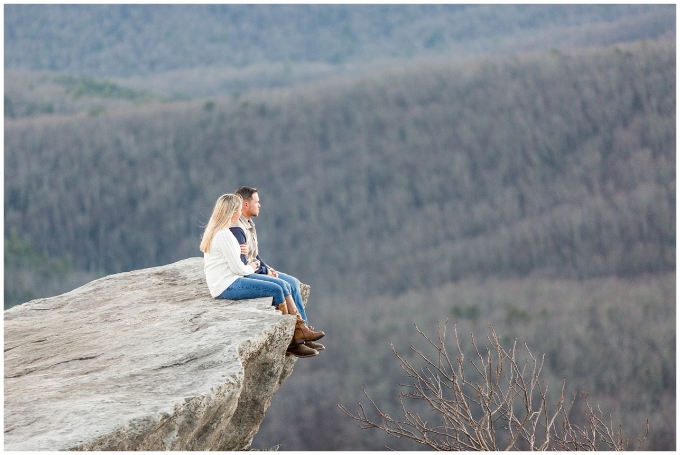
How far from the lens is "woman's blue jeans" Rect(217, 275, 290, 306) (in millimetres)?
7336

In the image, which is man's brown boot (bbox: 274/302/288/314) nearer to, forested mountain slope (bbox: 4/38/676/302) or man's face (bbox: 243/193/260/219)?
man's face (bbox: 243/193/260/219)

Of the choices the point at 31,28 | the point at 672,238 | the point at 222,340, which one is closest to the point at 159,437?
the point at 222,340

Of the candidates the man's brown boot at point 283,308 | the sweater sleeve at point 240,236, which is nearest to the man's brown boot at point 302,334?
the man's brown boot at point 283,308

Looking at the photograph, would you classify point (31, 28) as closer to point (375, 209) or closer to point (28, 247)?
point (28, 247)

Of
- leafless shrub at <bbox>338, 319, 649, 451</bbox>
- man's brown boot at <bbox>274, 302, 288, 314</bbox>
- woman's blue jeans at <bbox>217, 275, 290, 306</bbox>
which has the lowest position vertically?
leafless shrub at <bbox>338, 319, 649, 451</bbox>

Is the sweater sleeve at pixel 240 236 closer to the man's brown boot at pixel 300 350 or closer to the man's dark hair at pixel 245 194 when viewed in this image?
the man's dark hair at pixel 245 194

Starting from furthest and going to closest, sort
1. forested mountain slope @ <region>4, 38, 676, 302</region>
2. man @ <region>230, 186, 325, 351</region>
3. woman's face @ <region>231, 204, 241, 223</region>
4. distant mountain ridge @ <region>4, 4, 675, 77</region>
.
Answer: distant mountain ridge @ <region>4, 4, 675, 77</region> → forested mountain slope @ <region>4, 38, 676, 302</region> → man @ <region>230, 186, 325, 351</region> → woman's face @ <region>231, 204, 241, 223</region>

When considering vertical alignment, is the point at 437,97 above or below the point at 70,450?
above

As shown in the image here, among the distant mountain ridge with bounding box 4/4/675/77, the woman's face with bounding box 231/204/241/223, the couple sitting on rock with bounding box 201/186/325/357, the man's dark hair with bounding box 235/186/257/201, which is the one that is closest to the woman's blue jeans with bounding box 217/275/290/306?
the couple sitting on rock with bounding box 201/186/325/357

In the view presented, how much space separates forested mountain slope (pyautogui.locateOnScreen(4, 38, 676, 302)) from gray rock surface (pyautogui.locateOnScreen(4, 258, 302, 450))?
86.7 ft

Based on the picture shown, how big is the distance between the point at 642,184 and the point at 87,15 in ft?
157

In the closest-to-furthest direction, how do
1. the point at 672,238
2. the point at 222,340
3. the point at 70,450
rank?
the point at 70,450, the point at 222,340, the point at 672,238

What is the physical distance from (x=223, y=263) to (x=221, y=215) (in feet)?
1.31

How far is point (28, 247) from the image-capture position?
3731 centimetres
